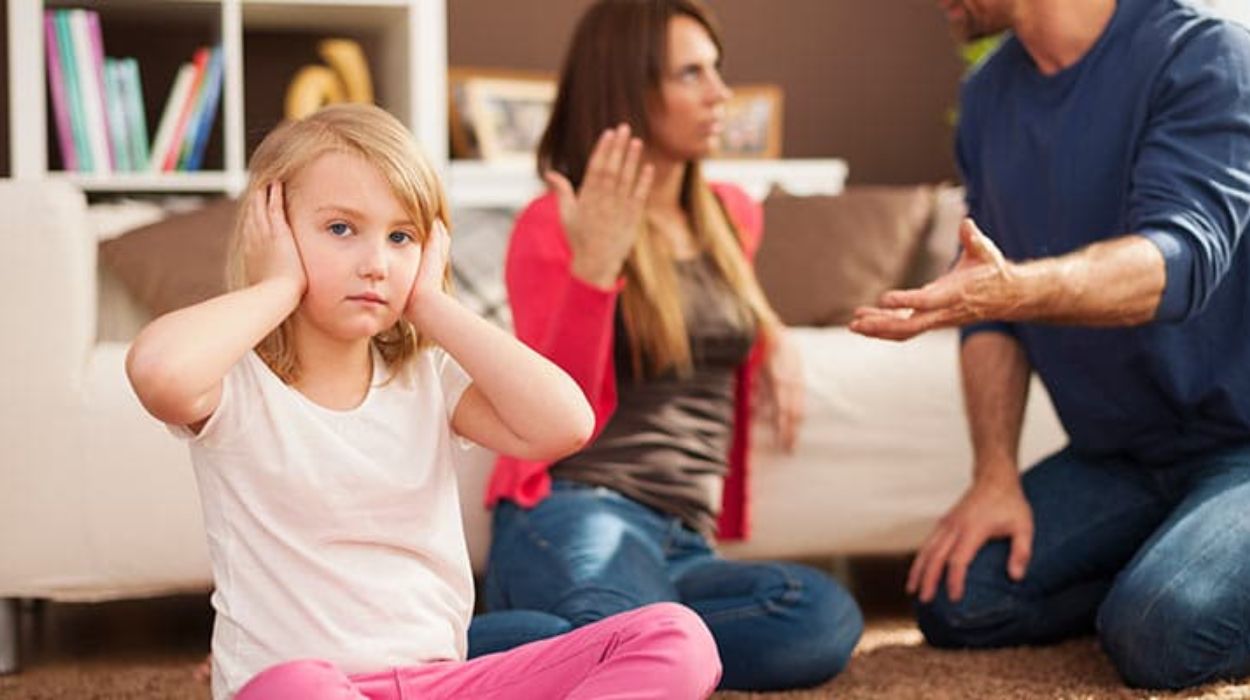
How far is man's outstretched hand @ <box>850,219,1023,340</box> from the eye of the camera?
5.66 ft

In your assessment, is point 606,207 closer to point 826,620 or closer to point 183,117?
point 826,620

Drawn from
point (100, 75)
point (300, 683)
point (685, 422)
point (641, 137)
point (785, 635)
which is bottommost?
point (785, 635)

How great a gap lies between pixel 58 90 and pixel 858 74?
189cm

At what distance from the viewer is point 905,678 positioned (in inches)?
78.9

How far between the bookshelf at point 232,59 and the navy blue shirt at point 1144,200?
1.46 metres

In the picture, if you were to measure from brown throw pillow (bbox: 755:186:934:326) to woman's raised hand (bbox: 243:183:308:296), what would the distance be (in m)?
1.62

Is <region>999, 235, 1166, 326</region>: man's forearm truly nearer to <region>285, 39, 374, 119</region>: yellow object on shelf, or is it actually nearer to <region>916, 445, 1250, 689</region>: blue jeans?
<region>916, 445, 1250, 689</region>: blue jeans

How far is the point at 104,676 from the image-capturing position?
2.07 metres

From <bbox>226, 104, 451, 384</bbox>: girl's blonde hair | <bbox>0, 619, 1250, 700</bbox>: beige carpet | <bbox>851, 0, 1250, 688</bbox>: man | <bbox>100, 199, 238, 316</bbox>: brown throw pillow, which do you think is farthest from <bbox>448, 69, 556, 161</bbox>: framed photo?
<bbox>226, 104, 451, 384</bbox>: girl's blonde hair

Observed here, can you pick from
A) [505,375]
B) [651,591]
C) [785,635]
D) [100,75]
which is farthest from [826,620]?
[100,75]

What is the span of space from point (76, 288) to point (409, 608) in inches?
40.1

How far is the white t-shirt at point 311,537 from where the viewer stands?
1.33 metres

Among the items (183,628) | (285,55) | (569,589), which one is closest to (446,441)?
(569,589)

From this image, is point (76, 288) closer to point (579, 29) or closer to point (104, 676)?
point (104, 676)
